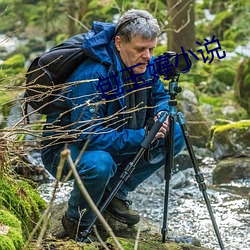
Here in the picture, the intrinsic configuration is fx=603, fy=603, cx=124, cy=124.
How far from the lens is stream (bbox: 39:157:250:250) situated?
185 inches

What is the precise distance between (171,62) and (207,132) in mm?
4575

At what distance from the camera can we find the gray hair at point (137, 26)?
3.43 meters

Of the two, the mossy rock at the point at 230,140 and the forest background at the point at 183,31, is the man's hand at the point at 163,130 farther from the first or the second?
the forest background at the point at 183,31

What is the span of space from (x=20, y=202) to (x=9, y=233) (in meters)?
0.68

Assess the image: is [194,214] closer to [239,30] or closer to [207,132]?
[207,132]

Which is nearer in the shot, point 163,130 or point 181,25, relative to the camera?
point 163,130

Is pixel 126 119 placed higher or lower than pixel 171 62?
lower

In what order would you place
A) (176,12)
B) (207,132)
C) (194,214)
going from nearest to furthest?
(194,214)
(207,132)
(176,12)

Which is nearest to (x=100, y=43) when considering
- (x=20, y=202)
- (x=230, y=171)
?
(x=20, y=202)

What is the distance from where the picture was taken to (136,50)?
11.4ft

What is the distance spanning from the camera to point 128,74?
141 inches

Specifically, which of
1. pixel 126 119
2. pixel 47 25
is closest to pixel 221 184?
pixel 126 119

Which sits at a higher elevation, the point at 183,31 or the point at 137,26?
the point at 137,26

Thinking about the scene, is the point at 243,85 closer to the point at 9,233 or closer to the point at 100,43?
the point at 100,43
